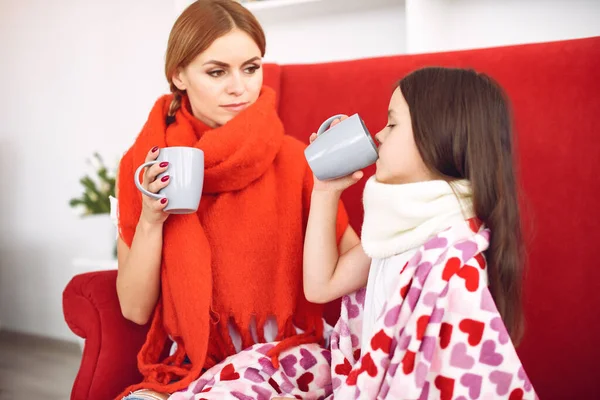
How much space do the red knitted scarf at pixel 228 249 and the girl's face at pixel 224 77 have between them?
36 millimetres

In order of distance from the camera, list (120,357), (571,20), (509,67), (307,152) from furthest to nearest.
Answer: (571,20) → (509,67) → (120,357) → (307,152)

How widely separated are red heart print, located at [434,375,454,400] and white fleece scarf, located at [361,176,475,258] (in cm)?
19

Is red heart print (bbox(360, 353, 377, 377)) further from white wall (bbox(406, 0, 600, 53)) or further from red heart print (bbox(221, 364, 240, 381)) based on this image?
white wall (bbox(406, 0, 600, 53))

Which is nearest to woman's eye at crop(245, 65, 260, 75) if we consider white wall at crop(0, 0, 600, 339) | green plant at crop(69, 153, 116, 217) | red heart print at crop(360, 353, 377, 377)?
red heart print at crop(360, 353, 377, 377)

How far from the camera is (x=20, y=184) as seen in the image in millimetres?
2770

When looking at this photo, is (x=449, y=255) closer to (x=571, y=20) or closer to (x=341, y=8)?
(x=571, y=20)

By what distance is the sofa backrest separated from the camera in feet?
3.75

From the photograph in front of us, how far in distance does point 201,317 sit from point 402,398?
42 centimetres

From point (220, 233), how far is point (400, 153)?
42cm

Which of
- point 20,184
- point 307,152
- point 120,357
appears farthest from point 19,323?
point 307,152

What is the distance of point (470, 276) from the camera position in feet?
2.57

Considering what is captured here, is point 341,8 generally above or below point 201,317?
above

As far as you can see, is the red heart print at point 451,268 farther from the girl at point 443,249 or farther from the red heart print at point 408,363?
the red heart print at point 408,363

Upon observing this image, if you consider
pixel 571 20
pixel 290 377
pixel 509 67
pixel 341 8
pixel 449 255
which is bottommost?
pixel 290 377
